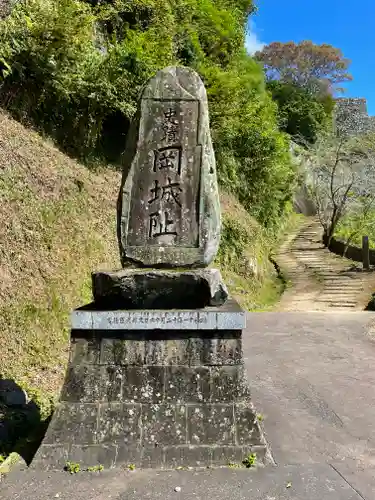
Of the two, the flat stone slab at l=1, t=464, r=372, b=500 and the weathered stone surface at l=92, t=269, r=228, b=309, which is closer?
the flat stone slab at l=1, t=464, r=372, b=500

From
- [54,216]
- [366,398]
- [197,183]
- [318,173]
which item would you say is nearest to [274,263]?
[318,173]

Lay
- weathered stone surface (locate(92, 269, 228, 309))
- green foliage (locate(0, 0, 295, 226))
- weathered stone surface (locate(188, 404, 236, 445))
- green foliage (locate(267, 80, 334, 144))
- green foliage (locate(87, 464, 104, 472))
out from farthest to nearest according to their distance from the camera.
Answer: green foliage (locate(267, 80, 334, 144)) < green foliage (locate(0, 0, 295, 226)) < weathered stone surface (locate(92, 269, 228, 309)) < weathered stone surface (locate(188, 404, 236, 445)) < green foliage (locate(87, 464, 104, 472))

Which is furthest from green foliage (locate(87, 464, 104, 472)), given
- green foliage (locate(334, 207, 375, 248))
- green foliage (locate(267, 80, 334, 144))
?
green foliage (locate(267, 80, 334, 144))

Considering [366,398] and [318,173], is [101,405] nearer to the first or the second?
[366,398]

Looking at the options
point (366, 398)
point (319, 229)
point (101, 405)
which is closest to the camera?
point (101, 405)

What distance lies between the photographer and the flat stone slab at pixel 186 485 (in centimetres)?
322

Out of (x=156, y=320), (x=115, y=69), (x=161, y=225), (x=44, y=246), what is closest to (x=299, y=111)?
(x=115, y=69)

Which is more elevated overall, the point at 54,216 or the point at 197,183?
the point at 197,183

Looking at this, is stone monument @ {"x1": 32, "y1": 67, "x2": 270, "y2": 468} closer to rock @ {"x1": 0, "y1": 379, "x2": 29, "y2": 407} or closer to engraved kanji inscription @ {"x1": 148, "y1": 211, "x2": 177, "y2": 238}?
engraved kanji inscription @ {"x1": 148, "y1": 211, "x2": 177, "y2": 238}

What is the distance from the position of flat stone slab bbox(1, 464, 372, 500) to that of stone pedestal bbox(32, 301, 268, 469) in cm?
15

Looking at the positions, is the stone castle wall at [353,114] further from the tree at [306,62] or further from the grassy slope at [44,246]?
the grassy slope at [44,246]

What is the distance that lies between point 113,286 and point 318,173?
21.3m

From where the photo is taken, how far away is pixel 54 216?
8.05 meters

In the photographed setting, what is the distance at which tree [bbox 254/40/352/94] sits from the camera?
Result: 118ft
